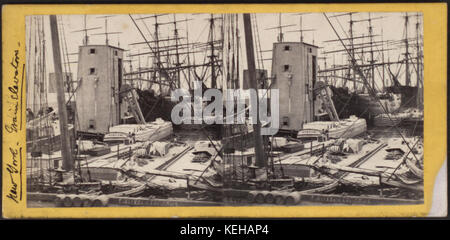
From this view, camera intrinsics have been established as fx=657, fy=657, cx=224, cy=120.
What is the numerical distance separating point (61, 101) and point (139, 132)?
0.44 m

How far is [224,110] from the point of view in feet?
11.4

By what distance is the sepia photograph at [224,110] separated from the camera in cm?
347

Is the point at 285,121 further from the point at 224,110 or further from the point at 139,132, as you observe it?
the point at 139,132

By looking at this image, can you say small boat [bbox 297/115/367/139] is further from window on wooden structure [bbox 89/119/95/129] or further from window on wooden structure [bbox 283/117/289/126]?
window on wooden structure [bbox 89/119/95/129]

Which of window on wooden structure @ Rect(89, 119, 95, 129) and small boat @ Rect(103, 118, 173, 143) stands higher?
window on wooden structure @ Rect(89, 119, 95, 129)

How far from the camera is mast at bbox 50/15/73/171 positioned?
3.47m

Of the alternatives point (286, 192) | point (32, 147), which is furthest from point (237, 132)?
point (32, 147)

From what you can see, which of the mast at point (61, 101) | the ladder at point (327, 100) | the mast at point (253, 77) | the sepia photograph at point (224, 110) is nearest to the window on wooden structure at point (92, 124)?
the sepia photograph at point (224, 110)

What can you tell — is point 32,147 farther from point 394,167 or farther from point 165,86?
point 394,167

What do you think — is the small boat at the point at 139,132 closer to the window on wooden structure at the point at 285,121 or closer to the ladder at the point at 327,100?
the window on wooden structure at the point at 285,121

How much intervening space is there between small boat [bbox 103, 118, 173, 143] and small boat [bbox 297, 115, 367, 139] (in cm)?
71

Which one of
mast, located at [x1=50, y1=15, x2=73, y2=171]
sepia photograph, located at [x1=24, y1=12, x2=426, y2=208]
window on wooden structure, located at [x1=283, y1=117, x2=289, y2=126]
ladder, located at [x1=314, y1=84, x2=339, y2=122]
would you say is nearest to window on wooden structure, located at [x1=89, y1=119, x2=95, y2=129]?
sepia photograph, located at [x1=24, y1=12, x2=426, y2=208]

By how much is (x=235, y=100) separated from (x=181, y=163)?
439mm

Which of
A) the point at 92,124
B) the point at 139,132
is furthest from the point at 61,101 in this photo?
the point at 139,132
